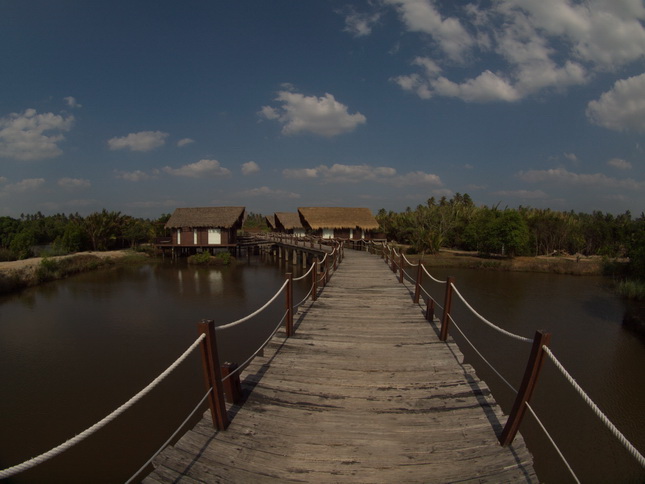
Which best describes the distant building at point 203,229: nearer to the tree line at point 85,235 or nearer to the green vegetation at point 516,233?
the tree line at point 85,235

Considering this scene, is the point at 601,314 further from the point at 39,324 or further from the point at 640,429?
the point at 39,324

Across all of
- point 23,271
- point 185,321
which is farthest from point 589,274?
point 23,271

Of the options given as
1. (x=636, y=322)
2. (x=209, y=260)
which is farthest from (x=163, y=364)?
(x=209, y=260)

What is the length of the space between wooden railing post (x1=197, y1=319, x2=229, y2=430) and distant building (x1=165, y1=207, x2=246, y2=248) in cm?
3031

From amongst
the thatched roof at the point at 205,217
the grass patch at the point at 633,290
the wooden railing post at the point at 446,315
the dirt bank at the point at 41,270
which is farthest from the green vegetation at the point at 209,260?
the grass patch at the point at 633,290

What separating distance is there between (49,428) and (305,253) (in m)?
21.1

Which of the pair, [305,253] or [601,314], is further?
[305,253]

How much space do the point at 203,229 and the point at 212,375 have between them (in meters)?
31.9

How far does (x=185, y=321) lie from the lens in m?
13.0

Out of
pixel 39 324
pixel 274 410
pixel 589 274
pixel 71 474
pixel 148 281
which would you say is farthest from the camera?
pixel 589 274

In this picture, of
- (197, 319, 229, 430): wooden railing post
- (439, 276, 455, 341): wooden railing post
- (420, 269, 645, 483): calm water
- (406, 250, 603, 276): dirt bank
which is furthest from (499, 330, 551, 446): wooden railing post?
(406, 250, 603, 276): dirt bank

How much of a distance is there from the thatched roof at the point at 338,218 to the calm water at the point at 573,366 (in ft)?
56.6

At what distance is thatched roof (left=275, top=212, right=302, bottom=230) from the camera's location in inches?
1709

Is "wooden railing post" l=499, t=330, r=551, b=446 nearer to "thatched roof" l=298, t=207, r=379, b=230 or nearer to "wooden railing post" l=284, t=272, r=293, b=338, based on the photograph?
"wooden railing post" l=284, t=272, r=293, b=338
